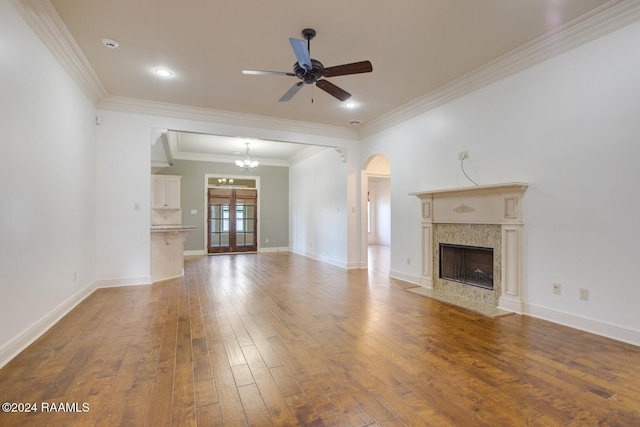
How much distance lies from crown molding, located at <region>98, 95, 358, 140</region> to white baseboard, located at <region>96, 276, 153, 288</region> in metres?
2.70

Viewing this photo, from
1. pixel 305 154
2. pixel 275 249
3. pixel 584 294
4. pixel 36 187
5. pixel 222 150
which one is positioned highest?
pixel 222 150

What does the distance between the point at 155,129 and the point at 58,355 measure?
3.74 meters

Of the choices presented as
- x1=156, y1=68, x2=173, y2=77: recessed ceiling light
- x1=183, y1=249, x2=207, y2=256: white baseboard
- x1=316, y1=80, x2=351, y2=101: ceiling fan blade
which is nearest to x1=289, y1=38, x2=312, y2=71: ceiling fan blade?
x1=316, y1=80, x2=351, y2=101: ceiling fan blade

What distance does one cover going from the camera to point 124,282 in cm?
483

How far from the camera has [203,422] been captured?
1627mm

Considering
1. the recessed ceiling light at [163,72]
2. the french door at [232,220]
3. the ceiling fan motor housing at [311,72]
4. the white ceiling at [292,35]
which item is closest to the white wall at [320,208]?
the french door at [232,220]

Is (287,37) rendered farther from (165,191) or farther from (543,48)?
(165,191)

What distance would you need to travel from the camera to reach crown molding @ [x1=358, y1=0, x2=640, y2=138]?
2.70 metres

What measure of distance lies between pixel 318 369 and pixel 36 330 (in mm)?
2619

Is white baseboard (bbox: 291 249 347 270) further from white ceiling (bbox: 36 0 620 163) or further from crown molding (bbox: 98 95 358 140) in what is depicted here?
white ceiling (bbox: 36 0 620 163)

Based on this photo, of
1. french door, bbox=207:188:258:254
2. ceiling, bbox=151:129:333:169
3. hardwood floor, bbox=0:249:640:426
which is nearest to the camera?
hardwood floor, bbox=0:249:640:426

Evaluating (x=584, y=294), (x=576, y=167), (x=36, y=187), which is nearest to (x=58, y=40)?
(x=36, y=187)

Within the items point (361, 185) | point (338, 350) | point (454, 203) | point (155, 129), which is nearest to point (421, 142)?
point (454, 203)

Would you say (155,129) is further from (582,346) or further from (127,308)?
(582,346)
